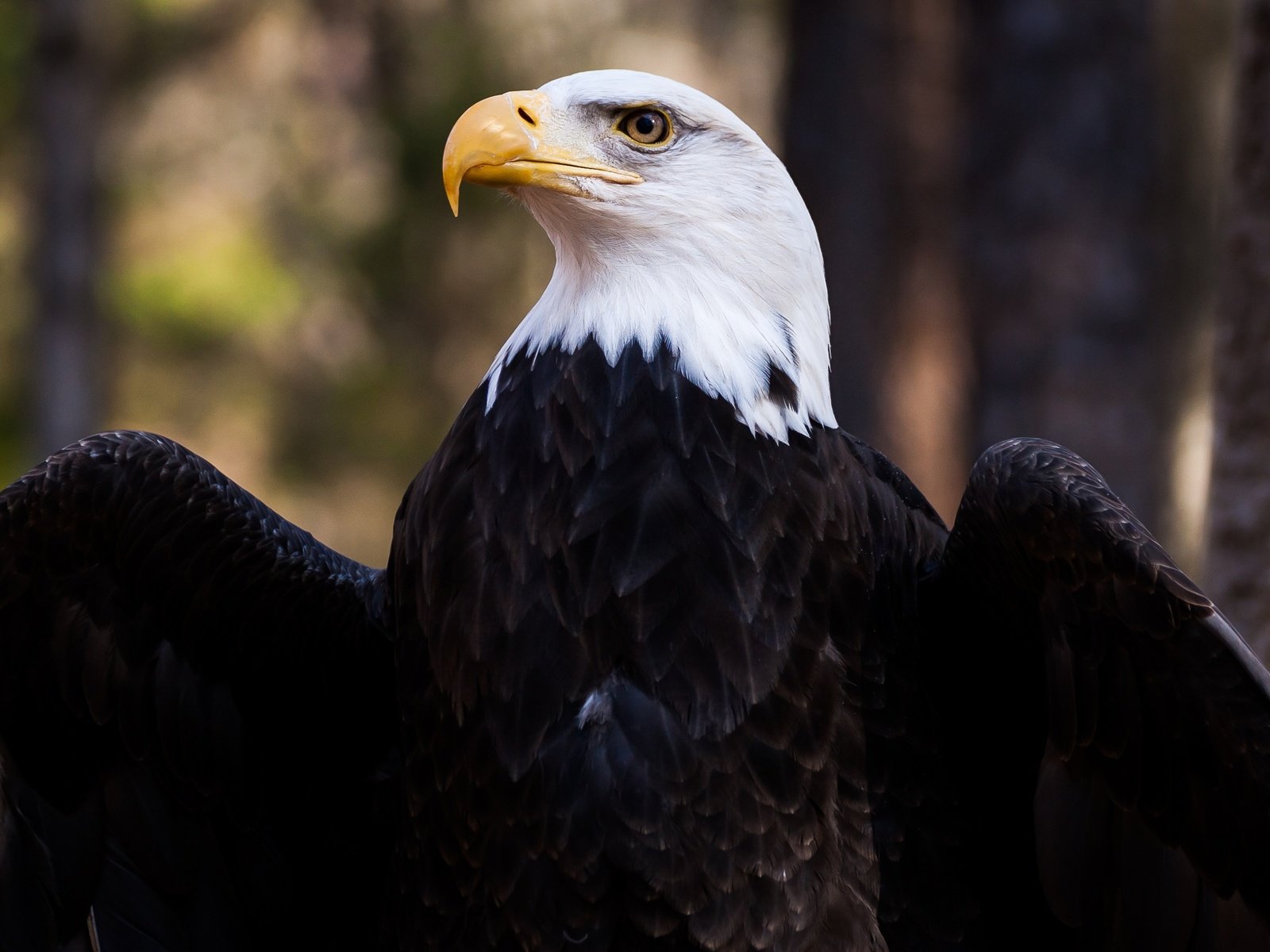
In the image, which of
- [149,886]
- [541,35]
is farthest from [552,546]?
[541,35]

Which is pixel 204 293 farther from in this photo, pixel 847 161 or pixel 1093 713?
pixel 1093 713

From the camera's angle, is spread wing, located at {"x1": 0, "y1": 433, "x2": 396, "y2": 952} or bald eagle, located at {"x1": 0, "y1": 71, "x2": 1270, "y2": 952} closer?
bald eagle, located at {"x1": 0, "y1": 71, "x2": 1270, "y2": 952}

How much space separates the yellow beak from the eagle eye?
0.26 feet

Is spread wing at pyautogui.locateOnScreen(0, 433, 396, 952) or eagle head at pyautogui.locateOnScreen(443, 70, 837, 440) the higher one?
eagle head at pyautogui.locateOnScreen(443, 70, 837, 440)

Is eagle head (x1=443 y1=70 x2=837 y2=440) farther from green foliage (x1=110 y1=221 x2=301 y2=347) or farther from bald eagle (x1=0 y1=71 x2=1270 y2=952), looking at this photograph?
green foliage (x1=110 y1=221 x2=301 y2=347)

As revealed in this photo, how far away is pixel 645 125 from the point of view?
2885 mm

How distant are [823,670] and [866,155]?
21.5ft

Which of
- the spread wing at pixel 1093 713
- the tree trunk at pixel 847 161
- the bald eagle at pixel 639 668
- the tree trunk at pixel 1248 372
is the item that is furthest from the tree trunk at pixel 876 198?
the bald eagle at pixel 639 668

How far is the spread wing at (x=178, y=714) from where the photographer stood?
2971 millimetres

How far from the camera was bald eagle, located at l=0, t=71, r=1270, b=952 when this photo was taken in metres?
2.68

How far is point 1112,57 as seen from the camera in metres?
8.28

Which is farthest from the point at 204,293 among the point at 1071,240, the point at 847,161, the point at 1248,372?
the point at 1248,372

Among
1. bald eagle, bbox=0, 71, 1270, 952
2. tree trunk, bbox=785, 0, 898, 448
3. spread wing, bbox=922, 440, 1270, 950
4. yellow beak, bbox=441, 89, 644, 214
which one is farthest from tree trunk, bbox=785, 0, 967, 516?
yellow beak, bbox=441, 89, 644, 214

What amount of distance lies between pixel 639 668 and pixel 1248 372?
6.95 ft
